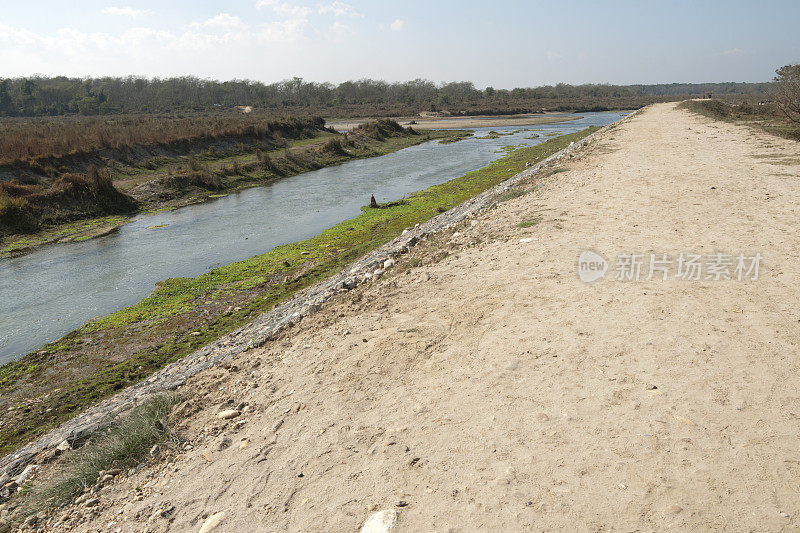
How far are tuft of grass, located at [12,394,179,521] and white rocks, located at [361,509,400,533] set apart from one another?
3.08 meters

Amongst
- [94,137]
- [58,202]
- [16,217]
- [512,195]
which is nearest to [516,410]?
[512,195]

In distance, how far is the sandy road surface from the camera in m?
3.43

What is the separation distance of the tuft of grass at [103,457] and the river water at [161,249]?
5512 mm

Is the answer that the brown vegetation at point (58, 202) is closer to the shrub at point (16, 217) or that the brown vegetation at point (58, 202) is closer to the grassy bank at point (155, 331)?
the shrub at point (16, 217)

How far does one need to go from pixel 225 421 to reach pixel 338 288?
4452 millimetres

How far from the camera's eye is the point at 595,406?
438cm

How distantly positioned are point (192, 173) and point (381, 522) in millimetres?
27756

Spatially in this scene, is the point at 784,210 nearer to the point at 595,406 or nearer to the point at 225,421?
the point at 595,406

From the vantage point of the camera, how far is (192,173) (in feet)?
89.2

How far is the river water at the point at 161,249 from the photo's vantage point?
11547 millimetres

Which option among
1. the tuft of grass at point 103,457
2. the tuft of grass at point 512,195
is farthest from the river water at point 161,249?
the tuft of grass at point 512,195

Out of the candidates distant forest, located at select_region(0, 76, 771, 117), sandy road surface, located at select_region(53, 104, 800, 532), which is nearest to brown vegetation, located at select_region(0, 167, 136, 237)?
sandy road surface, located at select_region(53, 104, 800, 532)

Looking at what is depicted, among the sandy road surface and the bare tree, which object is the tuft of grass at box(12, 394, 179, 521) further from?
the bare tree

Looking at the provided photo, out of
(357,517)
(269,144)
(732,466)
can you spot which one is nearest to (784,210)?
(732,466)
